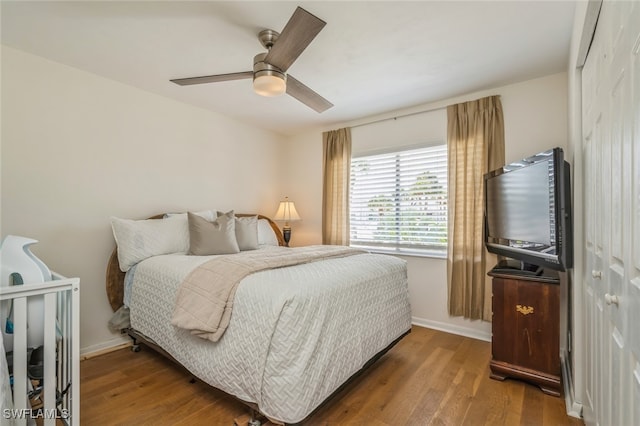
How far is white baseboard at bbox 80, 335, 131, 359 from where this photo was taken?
2469mm

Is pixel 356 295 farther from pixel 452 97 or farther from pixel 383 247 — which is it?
pixel 452 97

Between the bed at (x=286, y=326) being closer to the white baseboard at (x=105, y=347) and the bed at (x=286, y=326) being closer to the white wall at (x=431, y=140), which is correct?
the white baseboard at (x=105, y=347)

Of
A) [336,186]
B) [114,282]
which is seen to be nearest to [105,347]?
[114,282]

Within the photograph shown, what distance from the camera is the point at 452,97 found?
3.04m

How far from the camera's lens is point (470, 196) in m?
2.91

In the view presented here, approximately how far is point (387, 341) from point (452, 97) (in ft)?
8.25

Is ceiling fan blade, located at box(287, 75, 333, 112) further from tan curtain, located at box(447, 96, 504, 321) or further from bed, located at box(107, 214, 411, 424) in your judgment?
tan curtain, located at box(447, 96, 504, 321)

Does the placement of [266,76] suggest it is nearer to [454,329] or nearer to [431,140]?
[431,140]

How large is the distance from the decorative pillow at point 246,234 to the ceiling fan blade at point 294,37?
1.76 metres

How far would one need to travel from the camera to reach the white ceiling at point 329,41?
69.4 inches

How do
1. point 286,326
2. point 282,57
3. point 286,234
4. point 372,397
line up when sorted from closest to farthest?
point 286,326
point 282,57
point 372,397
point 286,234

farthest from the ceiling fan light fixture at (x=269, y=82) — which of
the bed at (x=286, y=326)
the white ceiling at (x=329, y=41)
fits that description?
the bed at (x=286, y=326)

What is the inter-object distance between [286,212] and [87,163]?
7.40ft

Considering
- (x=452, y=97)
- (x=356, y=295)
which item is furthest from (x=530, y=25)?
(x=356, y=295)
